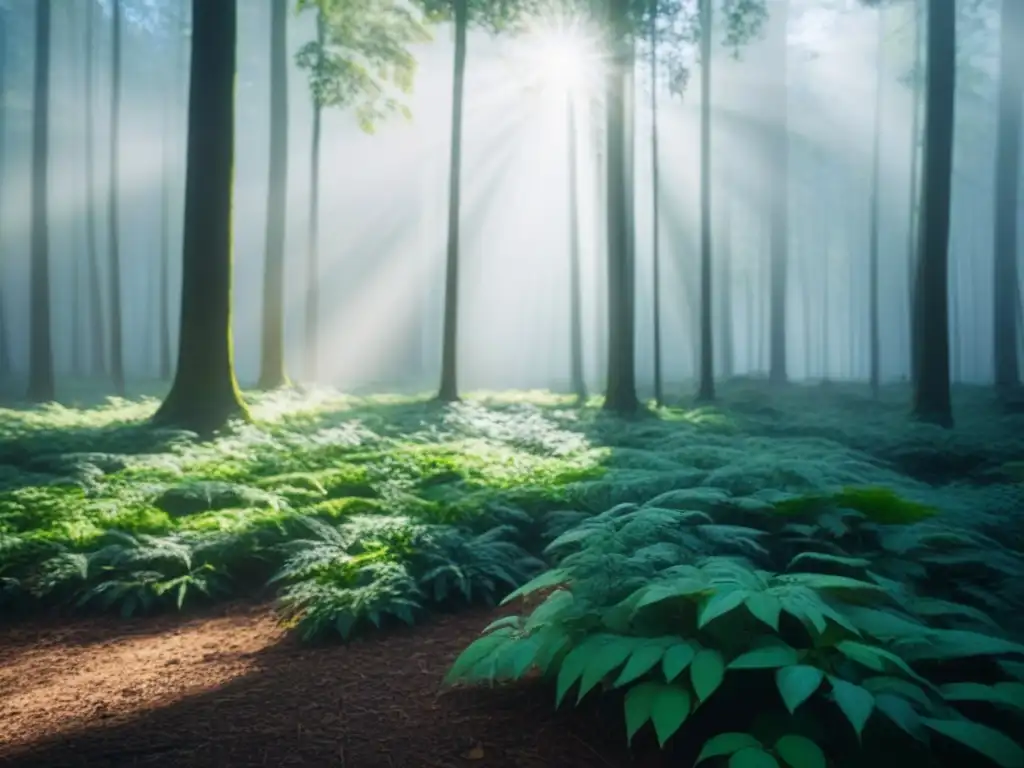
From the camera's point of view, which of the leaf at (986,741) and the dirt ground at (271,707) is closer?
the leaf at (986,741)

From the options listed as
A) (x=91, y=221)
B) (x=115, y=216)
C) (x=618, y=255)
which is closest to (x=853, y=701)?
(x=618, y=255)

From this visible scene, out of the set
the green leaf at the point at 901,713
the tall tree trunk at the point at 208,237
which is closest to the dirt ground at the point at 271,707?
the green leaf at the point at 901,713

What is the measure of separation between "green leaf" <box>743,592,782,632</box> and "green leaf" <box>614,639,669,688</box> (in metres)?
0.39

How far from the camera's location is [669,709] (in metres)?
2.36

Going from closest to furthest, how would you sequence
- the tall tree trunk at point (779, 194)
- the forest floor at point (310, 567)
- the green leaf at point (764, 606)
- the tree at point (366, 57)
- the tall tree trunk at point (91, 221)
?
the green leaf at point (764, 606)
the forest floor at point (310, 567)
the tree at point (366, 57)
the tall tree trunk at point (91, 221)
the tall tree trunk at point (779, 194)

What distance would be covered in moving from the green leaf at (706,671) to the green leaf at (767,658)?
0.06 m

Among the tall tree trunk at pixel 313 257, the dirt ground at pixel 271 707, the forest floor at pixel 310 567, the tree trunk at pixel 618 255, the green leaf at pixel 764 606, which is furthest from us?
the tall tree trunk at pixel 313 257

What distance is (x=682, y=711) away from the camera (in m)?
2.34

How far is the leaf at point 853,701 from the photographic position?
6.70ft

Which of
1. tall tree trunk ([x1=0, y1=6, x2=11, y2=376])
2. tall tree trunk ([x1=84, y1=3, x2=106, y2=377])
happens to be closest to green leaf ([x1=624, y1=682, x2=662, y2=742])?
tall tree trunk ([x1=84, y1=3, x2=106, y2=377])

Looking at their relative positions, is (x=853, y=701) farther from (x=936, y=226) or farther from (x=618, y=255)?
(x=936, y=226)

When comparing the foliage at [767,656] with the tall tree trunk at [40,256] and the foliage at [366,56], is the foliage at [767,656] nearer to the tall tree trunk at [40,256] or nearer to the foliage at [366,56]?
the foliage at [366,56]

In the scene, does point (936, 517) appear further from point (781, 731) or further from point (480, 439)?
point (480, 439)

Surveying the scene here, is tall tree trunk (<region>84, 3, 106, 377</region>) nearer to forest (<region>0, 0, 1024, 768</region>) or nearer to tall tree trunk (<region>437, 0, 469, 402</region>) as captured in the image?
forest (<region>0, 0, 1024, 768</region>)
